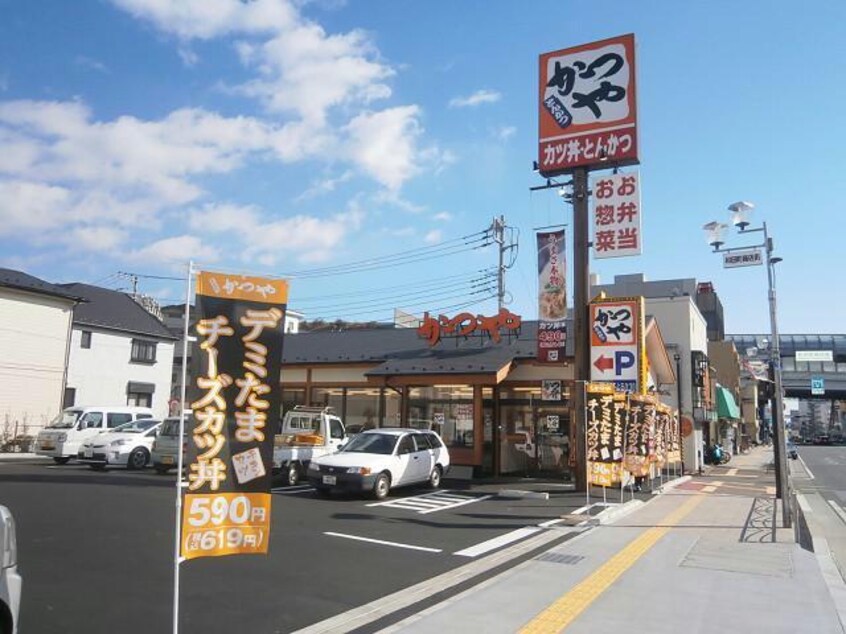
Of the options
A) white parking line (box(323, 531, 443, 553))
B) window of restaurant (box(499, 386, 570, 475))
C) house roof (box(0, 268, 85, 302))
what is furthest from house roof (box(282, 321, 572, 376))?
house roof (box(0, 268, 85, 302))

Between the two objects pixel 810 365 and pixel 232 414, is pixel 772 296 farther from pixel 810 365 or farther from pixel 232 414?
pixel 810 365

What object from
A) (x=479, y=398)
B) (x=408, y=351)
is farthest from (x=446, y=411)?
(x=408, y=351)

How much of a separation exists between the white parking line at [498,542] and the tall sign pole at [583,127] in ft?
16.6

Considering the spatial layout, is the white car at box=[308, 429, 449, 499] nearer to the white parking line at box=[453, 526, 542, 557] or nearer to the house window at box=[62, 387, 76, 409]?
the white parking line at box=[453, 526, 542, 557]

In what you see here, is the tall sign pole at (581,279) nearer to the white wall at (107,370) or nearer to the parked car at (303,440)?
the parked car at (303,440)

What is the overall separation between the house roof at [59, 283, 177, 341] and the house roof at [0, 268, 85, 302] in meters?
2.76

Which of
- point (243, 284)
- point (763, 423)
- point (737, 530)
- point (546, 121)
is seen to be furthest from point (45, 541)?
point (763, 423)

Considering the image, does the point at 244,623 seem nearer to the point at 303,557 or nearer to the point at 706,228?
the point at 303,557

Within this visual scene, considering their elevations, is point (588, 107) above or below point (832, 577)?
above

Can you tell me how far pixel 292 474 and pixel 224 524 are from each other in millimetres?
11804

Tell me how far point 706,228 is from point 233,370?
12381mm

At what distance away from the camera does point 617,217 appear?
15.9m

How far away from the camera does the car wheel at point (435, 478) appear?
16.4m

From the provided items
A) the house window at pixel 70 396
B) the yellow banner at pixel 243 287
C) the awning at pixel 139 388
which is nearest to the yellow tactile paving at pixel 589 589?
the yellow banner at pixel 243 287
